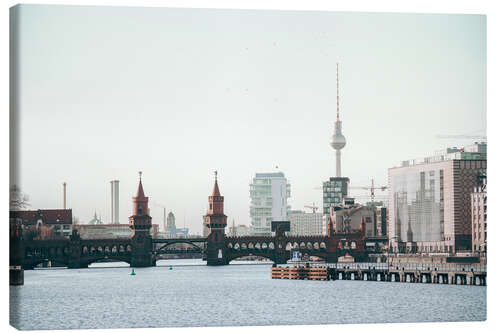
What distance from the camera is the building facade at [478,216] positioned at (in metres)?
133

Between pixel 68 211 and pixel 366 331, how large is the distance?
149012mm

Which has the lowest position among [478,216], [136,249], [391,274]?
[136,249]

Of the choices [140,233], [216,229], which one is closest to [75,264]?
[140,233]

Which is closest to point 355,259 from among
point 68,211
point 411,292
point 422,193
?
point 422,193

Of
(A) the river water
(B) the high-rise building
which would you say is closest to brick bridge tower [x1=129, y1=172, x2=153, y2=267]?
(B) the high-rise building

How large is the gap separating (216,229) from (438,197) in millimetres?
37522

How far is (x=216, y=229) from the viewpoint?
169 metres

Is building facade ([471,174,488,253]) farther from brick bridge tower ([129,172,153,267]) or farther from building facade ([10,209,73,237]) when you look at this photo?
building facade ([10,209,73,237])

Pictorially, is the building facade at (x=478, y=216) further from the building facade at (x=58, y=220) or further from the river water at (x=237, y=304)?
the building facade at (x=58, y=220)

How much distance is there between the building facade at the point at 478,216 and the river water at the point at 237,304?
42561 mm

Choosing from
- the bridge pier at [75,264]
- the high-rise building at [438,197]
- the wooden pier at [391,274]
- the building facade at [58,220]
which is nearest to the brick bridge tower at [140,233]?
the bridge pier at [75,264]

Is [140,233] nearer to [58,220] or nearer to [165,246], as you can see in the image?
[165,246]

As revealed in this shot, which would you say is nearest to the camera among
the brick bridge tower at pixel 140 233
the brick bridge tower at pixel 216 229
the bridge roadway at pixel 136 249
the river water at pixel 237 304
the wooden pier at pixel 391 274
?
the river water at pixel 237 304

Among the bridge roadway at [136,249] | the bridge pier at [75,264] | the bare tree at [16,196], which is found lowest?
the bridge pier at [75,264]
